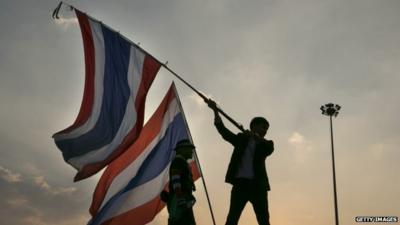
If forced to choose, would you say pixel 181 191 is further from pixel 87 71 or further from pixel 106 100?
pixel 87 71

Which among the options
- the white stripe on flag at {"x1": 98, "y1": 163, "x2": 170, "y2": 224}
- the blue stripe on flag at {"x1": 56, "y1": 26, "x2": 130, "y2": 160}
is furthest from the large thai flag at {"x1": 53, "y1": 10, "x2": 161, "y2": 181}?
the white stripe on flag at {"x1": 98, "y1": 163, "x2": 170, "y2": 224}

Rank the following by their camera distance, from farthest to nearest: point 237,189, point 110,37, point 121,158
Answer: point 110,37 < point 121,158 < point 237,189

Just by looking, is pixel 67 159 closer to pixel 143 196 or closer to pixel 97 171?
pixel 97 171

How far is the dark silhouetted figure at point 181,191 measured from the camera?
659 cm

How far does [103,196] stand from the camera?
9.61 meters

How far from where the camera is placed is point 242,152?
6656 millimetres

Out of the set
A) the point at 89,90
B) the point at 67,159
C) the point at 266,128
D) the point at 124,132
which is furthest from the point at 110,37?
the point at 266,128

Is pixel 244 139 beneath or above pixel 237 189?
above

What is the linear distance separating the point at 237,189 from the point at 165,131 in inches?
153

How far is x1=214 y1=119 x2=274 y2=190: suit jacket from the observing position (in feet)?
21.6

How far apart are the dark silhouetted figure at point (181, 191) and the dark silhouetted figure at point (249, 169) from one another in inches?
23.8

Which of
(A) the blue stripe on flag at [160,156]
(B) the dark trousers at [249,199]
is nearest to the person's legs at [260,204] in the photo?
(B) the dark trousers at [249,199]

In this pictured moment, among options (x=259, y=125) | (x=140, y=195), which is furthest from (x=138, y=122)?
(x=259, y=125)

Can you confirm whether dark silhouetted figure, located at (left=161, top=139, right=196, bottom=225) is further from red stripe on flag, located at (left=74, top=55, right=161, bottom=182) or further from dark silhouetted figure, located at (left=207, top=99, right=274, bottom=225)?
red stripe on flag, located at (left=74, top=55, right=161, bottom=182)
